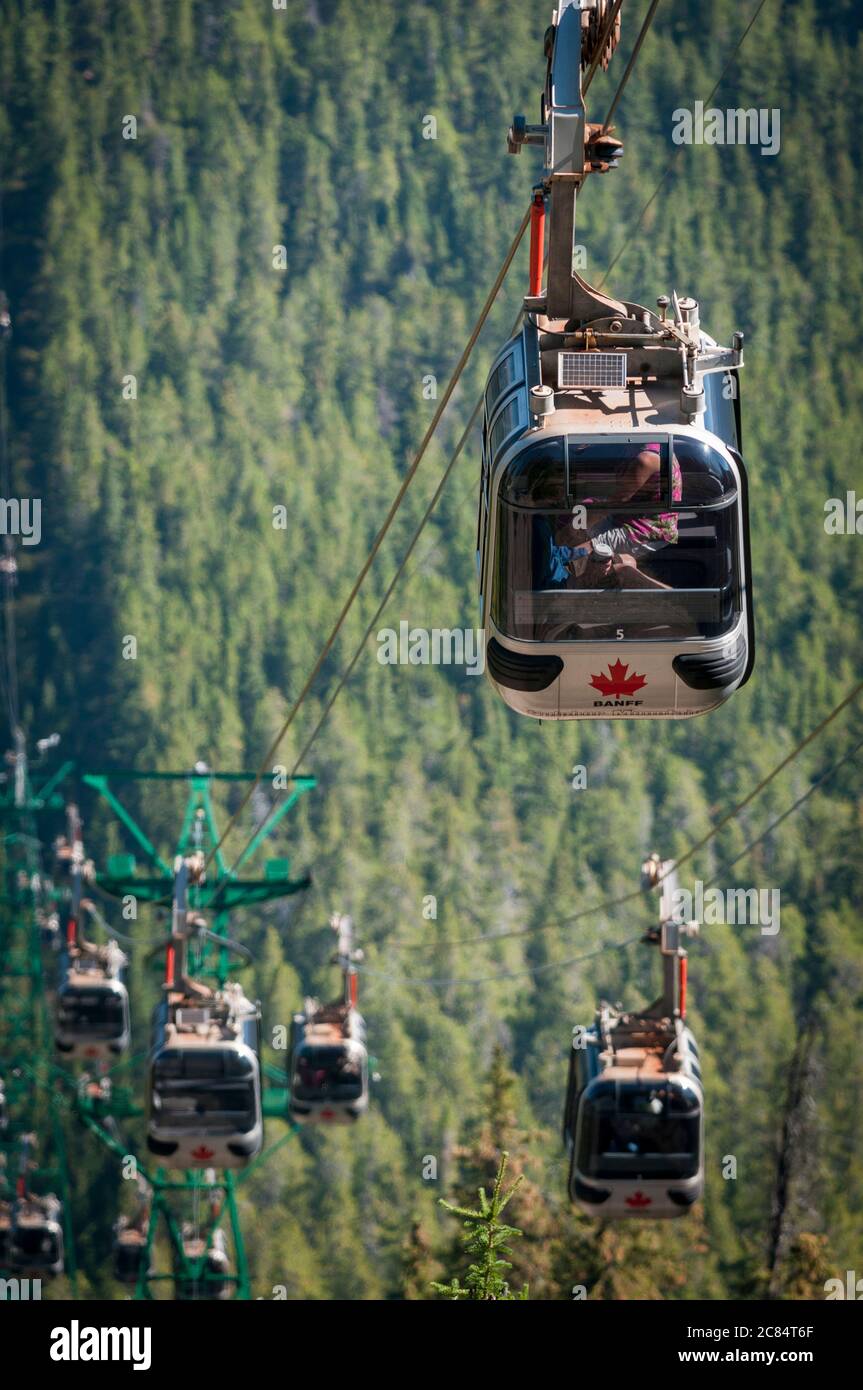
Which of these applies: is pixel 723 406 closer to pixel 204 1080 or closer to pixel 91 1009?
pixel 204 1080

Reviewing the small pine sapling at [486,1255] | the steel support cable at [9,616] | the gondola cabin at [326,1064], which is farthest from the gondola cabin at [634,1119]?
the steel support cable at [9,616]

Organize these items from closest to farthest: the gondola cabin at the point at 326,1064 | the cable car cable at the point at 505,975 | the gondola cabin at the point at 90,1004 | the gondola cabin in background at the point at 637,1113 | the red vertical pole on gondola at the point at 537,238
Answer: the red vertical pole on gondola at the point at 537,238
the gondola cabin in background at the point at 637,1113
the gondola cabin at the point at 326,1064
the gondola cabin at the point at 90,1004
the cable car cable at the point at 505,975

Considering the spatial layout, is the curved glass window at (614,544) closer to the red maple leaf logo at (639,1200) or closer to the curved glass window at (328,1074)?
the red maple leaf logo at (639,1200)

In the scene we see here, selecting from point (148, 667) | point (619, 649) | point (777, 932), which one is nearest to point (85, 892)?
point (148, 667)

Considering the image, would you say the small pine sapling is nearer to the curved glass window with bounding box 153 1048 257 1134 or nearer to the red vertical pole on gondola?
the curved glass window with bounding box 153 1048 257 1134

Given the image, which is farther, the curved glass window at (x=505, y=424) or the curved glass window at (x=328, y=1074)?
the curved glass window at (x=328, y=1074)

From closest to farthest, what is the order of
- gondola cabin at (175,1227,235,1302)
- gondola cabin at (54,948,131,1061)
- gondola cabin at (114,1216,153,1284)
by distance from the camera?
gondola cabin at (54,948,131,1061) → gondola cabin at (175,1227,235,1302) → gondola cabin at (114,1216,153,1284)

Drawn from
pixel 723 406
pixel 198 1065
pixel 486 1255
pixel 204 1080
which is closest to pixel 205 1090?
pixel 204 1080

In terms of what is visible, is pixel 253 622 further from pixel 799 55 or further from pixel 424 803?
pixel 799 55

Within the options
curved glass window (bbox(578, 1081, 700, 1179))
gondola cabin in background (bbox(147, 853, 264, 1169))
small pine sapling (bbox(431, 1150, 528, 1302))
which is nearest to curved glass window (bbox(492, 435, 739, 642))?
small pine sapling (bbox(431, 1150, 528, 1302))
